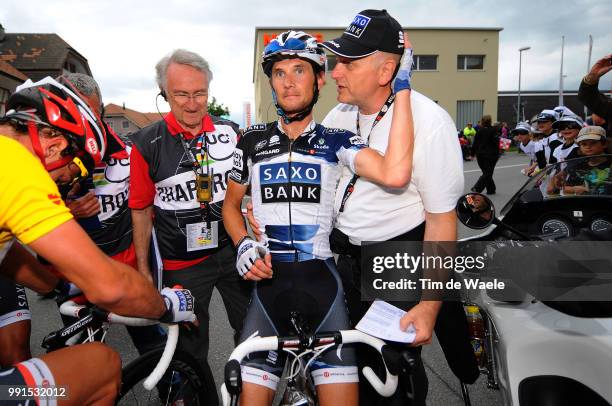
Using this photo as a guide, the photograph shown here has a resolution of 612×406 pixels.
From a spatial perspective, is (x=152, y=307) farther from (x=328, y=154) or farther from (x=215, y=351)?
(x=215, y=351)

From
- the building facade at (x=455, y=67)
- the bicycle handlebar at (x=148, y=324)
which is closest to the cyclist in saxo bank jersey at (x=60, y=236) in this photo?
the bicycle handlebar at (x=148, y=324)

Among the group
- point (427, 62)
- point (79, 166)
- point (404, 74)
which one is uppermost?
point (427, 62)

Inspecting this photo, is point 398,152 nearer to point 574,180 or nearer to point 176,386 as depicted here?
point 574,180

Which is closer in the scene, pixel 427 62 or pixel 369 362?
pixel 369 362

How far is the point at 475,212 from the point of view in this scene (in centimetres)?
229

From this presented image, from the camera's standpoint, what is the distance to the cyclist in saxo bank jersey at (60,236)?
1.34 meters

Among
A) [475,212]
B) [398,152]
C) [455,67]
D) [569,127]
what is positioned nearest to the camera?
[398,152]

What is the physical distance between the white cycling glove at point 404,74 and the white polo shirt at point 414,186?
0.49 feet

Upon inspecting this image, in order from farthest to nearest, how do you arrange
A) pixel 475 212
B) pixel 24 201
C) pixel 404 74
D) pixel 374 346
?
pixel 475 212 → pixel 404 74 → pixel 374 346 → pixel 24 201

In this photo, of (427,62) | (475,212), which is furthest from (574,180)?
(427,62)

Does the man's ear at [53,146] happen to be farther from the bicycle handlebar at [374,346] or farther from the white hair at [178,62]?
the bicycle handlebar at [374,346]

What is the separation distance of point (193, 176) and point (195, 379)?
1325 millimetres

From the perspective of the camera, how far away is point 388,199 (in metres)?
2.12

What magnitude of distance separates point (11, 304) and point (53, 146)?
144cm
